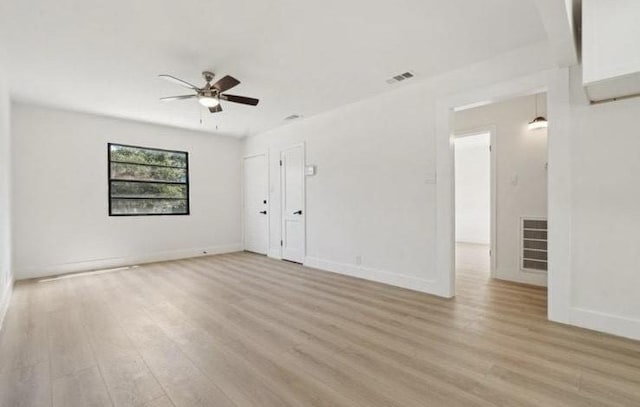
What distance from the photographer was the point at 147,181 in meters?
5.87

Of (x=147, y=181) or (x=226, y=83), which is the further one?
(x=147, y=181)

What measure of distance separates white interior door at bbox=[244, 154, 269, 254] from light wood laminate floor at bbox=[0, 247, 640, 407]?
111 inches

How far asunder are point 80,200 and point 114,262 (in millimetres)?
→ 1240

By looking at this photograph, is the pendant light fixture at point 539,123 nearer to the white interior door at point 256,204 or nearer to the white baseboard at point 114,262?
the white interior door at point 256,204

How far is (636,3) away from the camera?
2.04 metres

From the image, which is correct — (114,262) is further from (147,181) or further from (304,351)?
(304,351)

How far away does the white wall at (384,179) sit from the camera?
3715 millimetres

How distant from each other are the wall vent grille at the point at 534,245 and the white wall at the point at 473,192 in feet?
13.9

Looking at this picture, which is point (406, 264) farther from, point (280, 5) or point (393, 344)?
point (280, 5)

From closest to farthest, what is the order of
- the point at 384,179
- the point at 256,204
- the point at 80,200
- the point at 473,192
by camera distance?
1. the point at 384,179
2. the point at 80,200
3. the point at 256,204
4. the point at 473,192

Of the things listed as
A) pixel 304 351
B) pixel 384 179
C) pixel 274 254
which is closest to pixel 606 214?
pixel 384 179

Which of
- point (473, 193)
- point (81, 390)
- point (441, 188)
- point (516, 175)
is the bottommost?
point (81, 390)

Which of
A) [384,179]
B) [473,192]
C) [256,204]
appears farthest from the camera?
[473,192]

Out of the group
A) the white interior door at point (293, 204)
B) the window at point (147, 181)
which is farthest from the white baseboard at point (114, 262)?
the white interior door at point (293, 204)
